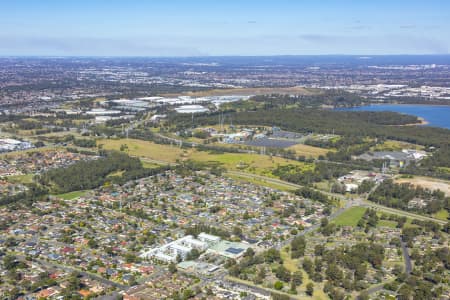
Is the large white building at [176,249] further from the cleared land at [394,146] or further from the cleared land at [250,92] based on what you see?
the cleared land at [250,92]

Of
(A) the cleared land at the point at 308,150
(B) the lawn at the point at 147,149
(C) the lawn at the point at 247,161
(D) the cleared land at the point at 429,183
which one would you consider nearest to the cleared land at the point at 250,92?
(B) the lawn at the point at 147,149

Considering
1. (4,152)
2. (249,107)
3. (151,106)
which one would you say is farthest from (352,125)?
(4,152)

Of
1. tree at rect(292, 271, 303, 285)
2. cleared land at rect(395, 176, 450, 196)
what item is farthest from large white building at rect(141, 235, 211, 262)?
cleared land at rect(395, 176, 450, 196)

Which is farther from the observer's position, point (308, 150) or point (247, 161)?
point (308, 150)

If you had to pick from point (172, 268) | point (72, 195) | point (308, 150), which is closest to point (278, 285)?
point (172, 268)

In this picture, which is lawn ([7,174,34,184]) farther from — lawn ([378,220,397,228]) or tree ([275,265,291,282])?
lawn ([378,220,397,228])

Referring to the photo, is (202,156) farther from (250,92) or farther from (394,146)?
(250,92)

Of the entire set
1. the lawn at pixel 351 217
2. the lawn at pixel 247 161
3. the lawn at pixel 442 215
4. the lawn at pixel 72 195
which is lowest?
the lawn at pixel 442 215
